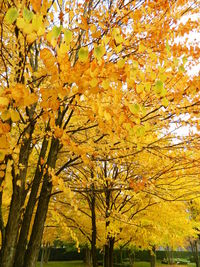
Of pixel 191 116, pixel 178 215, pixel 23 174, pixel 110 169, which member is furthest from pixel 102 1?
pixel 178 215

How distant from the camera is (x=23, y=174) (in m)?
4.37

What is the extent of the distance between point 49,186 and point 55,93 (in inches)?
109

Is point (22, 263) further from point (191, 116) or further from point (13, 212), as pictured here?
point (191, 116)

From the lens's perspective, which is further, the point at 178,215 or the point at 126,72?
the point at 178,215

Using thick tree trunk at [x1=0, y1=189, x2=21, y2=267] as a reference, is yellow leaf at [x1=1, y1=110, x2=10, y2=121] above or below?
above

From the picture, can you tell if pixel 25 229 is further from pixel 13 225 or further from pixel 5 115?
pixel 5 115

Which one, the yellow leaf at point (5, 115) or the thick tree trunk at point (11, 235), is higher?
the yellow leaf at point (5, 115)

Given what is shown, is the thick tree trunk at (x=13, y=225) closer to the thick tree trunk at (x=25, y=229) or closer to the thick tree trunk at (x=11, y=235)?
the thick tree trunk at (x=11, y=235)

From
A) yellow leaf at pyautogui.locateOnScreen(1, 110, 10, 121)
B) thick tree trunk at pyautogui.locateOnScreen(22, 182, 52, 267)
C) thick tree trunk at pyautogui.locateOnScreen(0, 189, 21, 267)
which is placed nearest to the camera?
yellow leaf at pyautogui.locateOnScreen(1, 110, 10, 121)

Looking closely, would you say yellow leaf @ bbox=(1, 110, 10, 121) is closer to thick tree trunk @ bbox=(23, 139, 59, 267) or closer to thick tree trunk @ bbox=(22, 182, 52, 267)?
thick tree trunk @ bbox=(23, 139, 59, 267)

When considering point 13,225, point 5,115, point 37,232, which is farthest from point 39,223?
point 5,115

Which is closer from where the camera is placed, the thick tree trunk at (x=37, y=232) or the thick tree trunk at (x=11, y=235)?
the thick tree trunk at (x=11, y=235)

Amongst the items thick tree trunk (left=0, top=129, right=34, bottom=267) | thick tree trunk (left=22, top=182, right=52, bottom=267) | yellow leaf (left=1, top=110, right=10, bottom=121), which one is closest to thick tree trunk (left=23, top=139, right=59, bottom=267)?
thick tree trunk (left=22, top=182, right=52, bottom=267)

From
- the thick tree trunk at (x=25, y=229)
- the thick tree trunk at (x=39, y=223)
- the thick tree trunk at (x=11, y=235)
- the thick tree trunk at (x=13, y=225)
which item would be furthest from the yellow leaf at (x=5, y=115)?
the thick tree trunk at (x=25, y=229)
